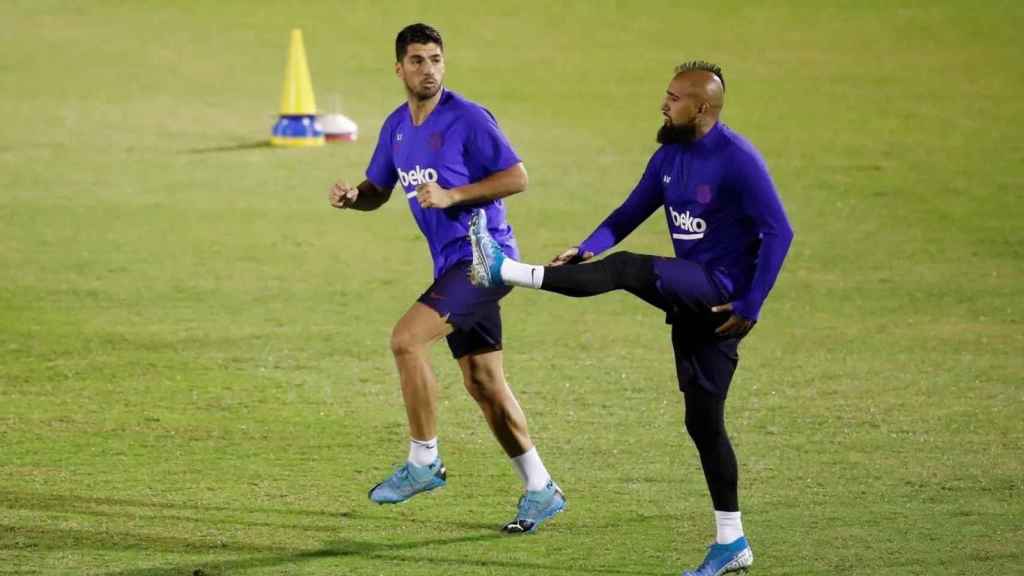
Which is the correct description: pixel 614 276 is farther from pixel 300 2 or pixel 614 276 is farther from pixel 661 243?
pixel 300 2

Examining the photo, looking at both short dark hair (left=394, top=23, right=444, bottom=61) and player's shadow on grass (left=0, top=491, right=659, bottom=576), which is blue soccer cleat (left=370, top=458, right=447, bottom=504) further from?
short dark hair (left=394, top=23, right=444, bottom=61)

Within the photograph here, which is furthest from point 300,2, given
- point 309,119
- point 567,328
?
point 567,328

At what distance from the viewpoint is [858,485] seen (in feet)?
30.8

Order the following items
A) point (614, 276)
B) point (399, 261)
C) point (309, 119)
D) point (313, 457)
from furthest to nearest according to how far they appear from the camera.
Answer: point (309, 119) < point (399, 261) < point (313, 457) < point (614, 276)

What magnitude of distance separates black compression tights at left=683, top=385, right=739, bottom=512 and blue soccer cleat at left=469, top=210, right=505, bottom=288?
37.5 inches

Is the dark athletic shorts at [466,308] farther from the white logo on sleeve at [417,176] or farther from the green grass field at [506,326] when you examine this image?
the green grass field at [506,326]

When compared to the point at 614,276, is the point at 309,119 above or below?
below

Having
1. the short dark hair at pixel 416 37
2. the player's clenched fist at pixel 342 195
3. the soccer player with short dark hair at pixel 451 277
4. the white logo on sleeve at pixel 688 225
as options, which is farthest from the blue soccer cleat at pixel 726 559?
the short dark hair at pixel 416 37

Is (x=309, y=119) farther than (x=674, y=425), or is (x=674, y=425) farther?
(x=309, y=119)

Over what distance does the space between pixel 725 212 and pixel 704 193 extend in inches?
5.1

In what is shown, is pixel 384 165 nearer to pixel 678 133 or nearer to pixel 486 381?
pixel 486 381

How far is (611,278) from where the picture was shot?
7.55 m

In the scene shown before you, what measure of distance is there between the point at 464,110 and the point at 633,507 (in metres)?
2.10

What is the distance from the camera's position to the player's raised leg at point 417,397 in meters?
8.31
